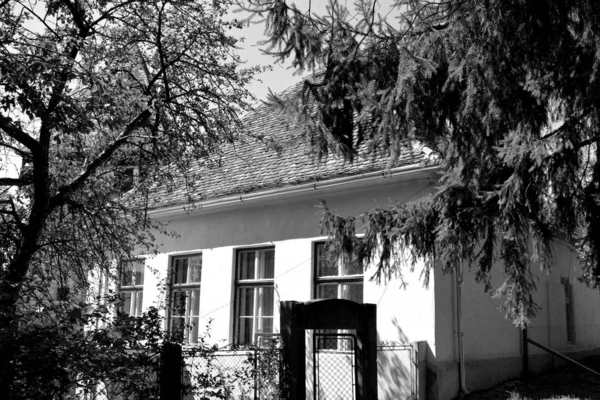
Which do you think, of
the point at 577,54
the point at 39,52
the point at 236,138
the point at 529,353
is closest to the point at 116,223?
the point at 236,138

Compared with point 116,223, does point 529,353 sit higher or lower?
lower

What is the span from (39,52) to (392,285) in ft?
22.4

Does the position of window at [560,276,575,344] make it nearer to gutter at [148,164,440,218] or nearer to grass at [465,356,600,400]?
grass at [465,356,600,400]

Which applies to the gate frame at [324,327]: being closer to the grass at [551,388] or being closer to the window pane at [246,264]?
the grass at [551,388]

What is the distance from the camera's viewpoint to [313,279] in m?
12.8

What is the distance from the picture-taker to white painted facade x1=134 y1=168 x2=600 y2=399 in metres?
11.3

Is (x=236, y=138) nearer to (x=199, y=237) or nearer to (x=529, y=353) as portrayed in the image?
(x=199, y=237)

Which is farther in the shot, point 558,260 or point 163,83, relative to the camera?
point 558,260

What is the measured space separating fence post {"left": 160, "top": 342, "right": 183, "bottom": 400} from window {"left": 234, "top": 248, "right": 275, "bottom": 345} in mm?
6916

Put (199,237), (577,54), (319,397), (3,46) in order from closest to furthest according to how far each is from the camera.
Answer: (577,54)
(3,46)
(319,397)
(199,237)

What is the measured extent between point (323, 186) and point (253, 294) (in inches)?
122

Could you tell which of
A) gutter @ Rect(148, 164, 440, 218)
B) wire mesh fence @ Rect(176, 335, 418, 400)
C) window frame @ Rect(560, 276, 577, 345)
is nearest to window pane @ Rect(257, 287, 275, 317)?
wire mesh fence @ Rect(176, 335, 418, 400)

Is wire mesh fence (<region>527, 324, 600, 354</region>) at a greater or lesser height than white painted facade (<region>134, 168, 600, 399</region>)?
lesser

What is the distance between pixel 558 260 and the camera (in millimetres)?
17406
